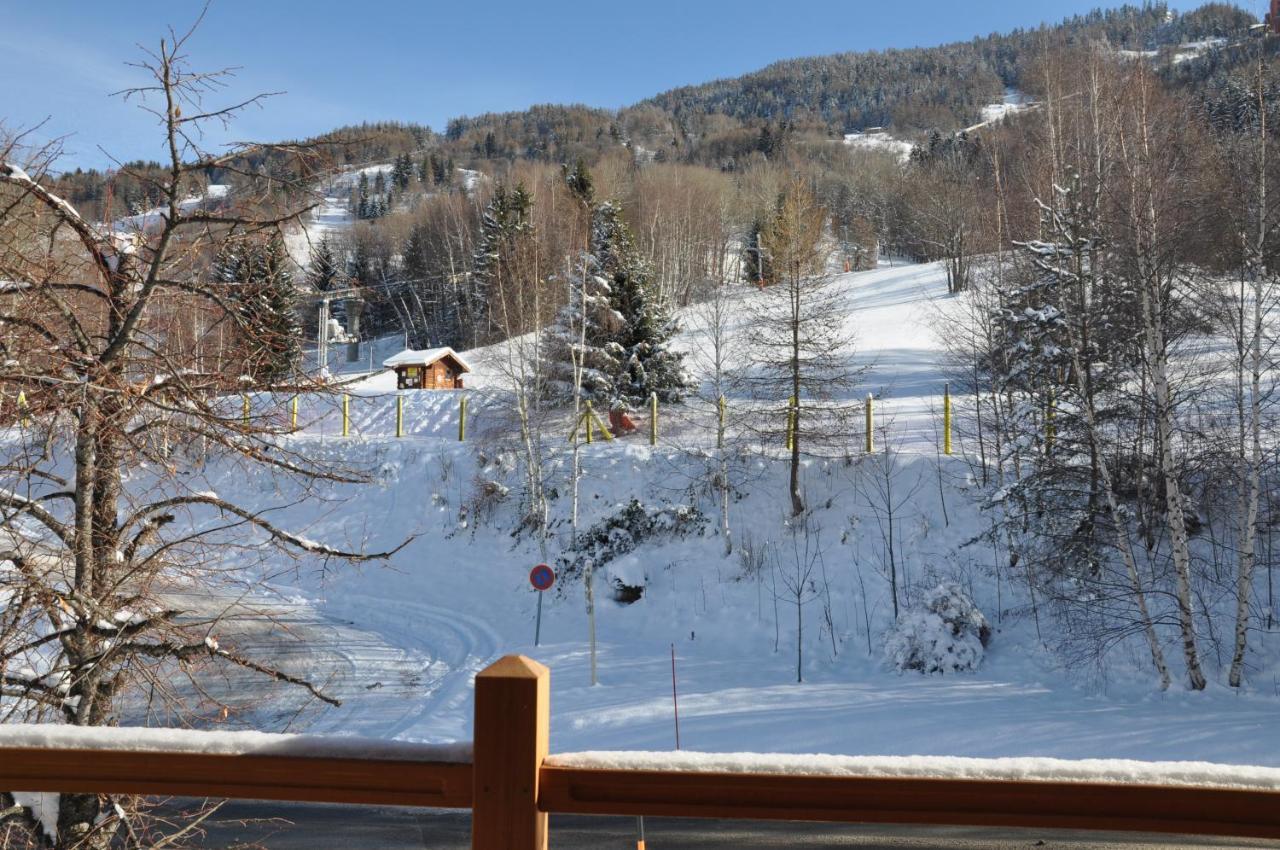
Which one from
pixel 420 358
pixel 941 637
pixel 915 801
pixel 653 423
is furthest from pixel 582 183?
pixel 915 801

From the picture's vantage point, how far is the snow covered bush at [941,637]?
13.0 m

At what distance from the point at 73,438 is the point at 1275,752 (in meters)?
11.5

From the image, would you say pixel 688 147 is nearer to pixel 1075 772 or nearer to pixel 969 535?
pixel 969 535

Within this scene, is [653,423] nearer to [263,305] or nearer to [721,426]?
[721,426]

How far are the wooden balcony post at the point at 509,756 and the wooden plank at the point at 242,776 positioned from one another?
5 centimetres

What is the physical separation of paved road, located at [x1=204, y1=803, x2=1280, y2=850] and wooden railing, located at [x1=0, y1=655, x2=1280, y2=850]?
1181 mm

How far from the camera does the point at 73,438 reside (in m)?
4.36

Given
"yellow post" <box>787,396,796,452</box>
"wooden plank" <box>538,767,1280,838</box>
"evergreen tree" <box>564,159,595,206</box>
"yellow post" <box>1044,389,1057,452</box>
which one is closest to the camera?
"wooden plank" <box>538,767,1280,838</box>

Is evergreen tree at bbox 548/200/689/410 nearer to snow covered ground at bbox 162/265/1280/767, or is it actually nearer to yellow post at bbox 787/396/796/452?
snow covered ground at bbox 162/265/1280/767

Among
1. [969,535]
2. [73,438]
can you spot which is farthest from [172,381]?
[969,535]

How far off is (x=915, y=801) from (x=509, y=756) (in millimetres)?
733

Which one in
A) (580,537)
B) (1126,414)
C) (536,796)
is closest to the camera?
(536,796)

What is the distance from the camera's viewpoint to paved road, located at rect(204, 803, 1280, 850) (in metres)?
3.57

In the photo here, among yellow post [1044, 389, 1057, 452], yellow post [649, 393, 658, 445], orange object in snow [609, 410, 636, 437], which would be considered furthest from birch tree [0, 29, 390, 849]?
orange object in snow [609, 410, 636, 437]
